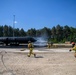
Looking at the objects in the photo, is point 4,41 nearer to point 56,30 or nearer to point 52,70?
point 52,70

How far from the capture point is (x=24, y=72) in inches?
568

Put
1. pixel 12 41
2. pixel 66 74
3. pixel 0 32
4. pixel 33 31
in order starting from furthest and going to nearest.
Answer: pixel 33 31 → pixel 0 32 → pixel 12 41 → pixel 66 74

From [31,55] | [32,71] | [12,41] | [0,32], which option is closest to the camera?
[32,71]

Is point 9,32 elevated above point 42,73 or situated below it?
above

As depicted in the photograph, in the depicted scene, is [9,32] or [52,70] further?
[9,32]

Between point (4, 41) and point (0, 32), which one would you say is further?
point (0, 32)

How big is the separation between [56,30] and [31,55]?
355ft

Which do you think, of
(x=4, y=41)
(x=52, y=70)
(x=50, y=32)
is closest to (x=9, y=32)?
(x=50, y=32)

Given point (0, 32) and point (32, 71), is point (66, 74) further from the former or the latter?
point (0, 32)

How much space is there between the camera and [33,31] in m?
134

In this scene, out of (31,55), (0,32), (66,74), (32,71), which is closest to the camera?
(66,74)

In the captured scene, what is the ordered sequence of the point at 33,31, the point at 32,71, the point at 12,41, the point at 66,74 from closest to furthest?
the point at 66,74 → the point at 32,71 → the point at 12,41 → the point at 33,31

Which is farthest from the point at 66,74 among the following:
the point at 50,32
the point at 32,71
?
the point at 50,32

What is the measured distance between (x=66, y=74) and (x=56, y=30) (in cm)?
11865
